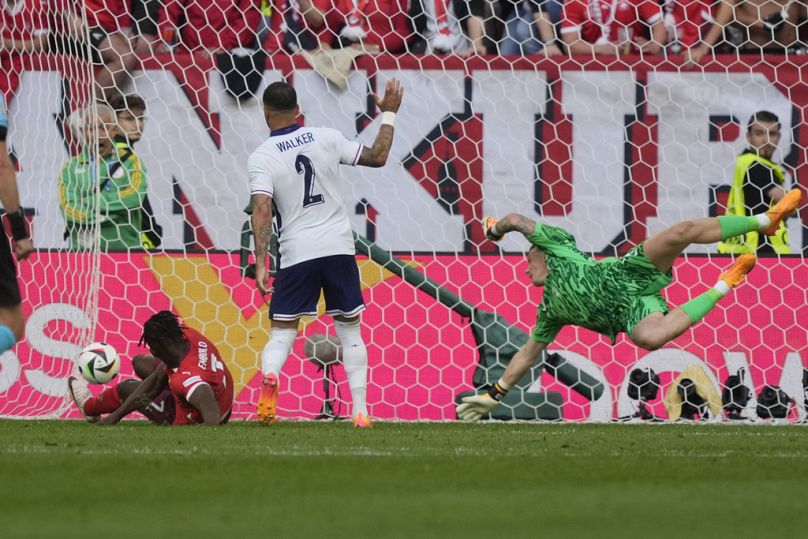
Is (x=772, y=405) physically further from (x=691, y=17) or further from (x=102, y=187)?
(x=102, y=187)

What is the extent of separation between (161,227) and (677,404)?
3.58 meters

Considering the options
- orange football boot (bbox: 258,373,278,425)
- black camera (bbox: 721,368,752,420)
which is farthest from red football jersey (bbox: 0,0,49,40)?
black camera (bbox: 721,368,752,420)

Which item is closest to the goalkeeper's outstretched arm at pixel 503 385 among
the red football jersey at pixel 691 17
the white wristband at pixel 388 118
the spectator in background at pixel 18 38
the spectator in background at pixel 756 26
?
Answer: the white wristband at pixel 388 118

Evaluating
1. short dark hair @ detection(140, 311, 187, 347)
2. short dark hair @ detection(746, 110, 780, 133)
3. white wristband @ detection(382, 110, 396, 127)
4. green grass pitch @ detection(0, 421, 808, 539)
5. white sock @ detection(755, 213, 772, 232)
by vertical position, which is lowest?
green grass pitch @ detection(0, 421, 808, 539)

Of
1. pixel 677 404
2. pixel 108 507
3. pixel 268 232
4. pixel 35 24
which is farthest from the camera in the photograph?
pixel 35 24

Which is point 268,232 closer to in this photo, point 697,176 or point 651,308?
point 651,308

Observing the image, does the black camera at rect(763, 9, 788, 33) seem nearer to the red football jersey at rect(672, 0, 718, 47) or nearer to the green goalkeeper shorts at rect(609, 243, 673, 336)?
the red football jersey at rect(672, 0, 718, 47)

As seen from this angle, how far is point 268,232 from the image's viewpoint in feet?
24.1

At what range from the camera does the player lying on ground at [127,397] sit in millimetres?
7656

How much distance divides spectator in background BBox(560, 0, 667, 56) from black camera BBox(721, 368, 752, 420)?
2.38 meters

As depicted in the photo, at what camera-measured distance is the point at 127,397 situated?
7746mm

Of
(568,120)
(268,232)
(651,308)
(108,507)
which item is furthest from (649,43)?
(108,507)

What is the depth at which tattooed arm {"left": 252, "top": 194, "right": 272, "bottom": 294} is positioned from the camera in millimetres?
7227

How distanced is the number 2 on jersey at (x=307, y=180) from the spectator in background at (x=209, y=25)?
2405 millimetres
